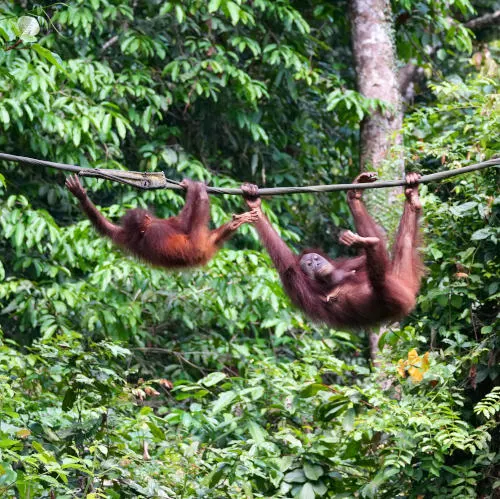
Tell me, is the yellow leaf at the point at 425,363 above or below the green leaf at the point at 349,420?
above

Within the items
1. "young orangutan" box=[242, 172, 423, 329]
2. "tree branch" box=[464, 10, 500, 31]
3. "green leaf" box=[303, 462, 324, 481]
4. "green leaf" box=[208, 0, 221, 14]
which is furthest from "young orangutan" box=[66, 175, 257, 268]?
"tree branch" box=[464, 10, 500, 31]

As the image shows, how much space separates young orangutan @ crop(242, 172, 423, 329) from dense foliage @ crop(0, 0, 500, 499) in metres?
0.46

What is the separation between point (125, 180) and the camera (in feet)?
14.0

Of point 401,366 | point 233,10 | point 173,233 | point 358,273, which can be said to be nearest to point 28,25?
Result: point 173,233

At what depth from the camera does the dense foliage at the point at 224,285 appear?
4895mm

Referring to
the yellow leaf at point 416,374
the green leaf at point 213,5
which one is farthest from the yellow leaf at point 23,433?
the green leaf at point 213,5

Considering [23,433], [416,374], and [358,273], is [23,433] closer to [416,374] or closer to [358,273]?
[358,273]

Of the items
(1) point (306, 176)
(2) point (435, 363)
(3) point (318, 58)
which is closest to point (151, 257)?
(2) point (435, 363)

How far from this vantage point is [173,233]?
539cm

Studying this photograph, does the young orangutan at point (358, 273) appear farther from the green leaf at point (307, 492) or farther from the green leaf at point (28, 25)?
the green leaf at point (28, 25)

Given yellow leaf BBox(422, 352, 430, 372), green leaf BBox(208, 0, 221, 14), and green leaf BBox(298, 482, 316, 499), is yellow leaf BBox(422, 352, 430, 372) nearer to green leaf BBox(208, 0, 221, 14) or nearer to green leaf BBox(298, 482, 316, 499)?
green leaf BBox(298, 482, 316, 499)

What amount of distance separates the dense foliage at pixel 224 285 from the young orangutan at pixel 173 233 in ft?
1.85

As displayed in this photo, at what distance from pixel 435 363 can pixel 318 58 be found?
13.1 feet

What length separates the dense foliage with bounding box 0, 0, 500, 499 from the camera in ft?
16.1
